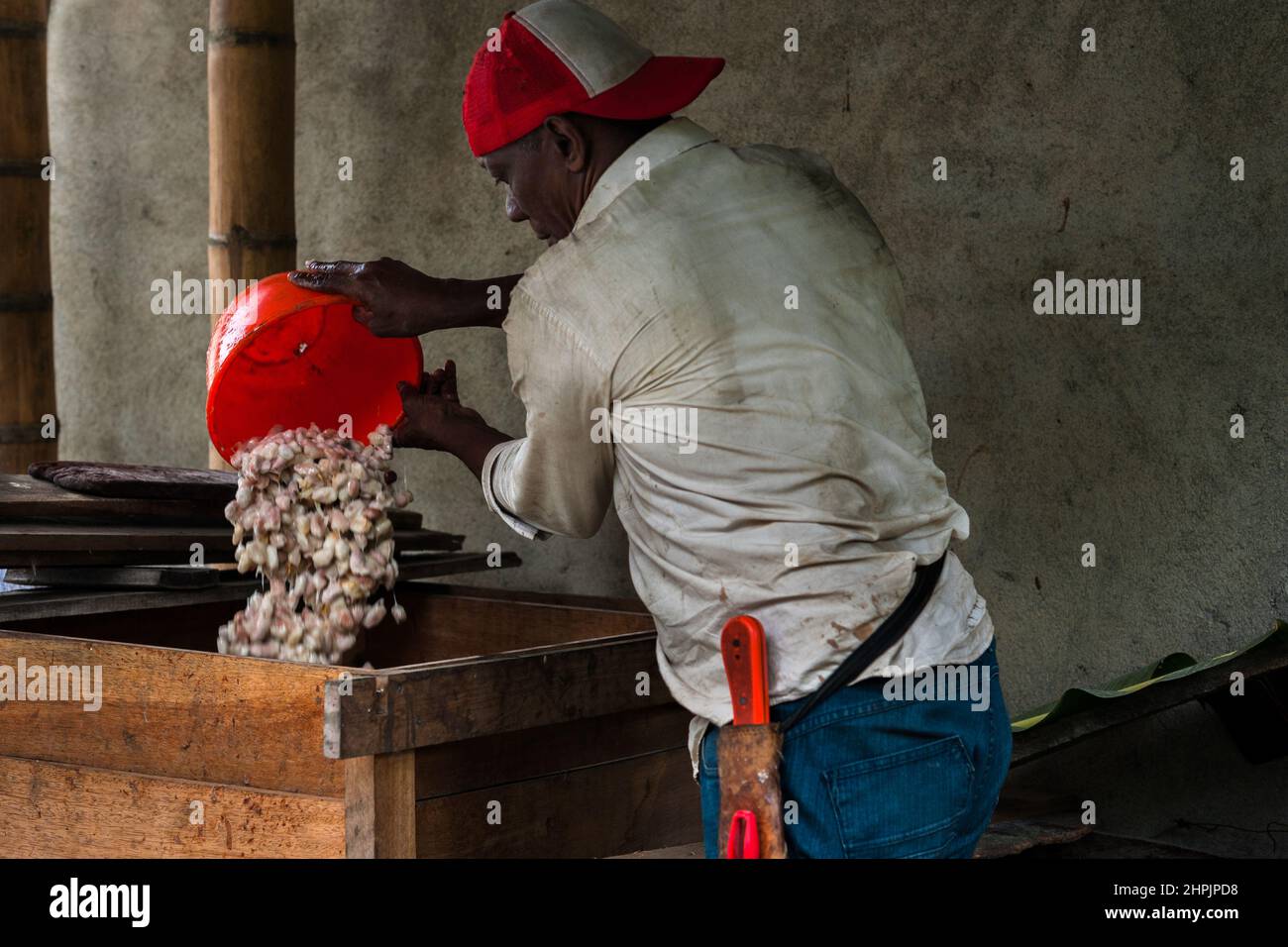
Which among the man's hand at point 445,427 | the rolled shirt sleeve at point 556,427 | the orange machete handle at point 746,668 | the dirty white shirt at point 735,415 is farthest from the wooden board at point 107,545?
the orange machete handle at point 746,668

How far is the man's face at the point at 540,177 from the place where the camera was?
2.28 metres

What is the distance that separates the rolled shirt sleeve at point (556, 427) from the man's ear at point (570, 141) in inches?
9.0

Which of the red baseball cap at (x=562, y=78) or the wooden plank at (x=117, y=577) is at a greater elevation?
the red baseball cap at (x=562, y=78)

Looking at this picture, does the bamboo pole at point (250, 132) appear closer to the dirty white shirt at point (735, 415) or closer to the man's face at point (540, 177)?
the man's face at point (540, 177)

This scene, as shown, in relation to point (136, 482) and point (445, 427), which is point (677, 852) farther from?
point (136, 482)

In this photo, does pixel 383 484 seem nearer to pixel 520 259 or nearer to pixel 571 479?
pixel 571 479

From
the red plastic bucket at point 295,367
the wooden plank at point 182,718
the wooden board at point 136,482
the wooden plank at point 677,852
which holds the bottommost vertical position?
the wooden plank at point 677,852

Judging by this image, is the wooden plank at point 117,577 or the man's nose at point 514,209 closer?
the man's nose at point 514,209

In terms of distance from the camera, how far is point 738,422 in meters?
2.10

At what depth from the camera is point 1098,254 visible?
3.41m

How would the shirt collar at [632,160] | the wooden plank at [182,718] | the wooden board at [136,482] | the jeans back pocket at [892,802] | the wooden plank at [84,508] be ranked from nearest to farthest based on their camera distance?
the jeans back pocket at [892,802], the shirt collar at [632,160], the wooden plank at [182,718], the wooden plank at [84,508], the wooden board at [136,482]

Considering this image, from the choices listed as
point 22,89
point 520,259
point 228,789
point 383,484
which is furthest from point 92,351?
point 228,789

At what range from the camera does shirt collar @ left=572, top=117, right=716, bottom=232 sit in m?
2.22

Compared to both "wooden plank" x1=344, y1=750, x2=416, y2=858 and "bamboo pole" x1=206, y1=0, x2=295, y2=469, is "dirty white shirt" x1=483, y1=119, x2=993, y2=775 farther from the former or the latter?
"bamboo pole" x1=206, y1=0, x2=295, y2=469
